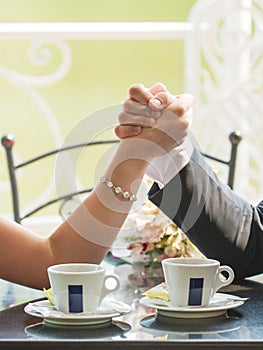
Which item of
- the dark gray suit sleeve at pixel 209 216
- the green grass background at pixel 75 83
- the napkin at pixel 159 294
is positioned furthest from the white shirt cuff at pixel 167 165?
the green grass background at pixel 75 83

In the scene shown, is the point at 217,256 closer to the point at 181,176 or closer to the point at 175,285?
the point at 181,176

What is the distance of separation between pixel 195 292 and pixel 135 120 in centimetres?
35

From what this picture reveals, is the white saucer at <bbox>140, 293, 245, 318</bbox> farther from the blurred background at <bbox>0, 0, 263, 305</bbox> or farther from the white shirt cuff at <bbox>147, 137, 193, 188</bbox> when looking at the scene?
the blurred background at <bbox>0, 0, 263, 305</bbox>

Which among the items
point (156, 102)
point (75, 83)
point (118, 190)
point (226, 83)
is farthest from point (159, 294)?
point (75, 83)

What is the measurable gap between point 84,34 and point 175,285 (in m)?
2.25

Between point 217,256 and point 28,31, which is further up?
point 28,31

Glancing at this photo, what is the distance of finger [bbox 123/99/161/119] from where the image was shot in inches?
58.2

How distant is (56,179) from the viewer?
4.81 ft

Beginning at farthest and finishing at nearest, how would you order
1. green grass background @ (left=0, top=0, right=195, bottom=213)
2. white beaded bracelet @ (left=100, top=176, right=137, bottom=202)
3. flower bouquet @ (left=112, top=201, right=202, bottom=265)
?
1. green grass background @ (left=0, top=0, right=195, bottom=213)
2. flower bouquet @ (left=112, top=201, right=202, bottom=265)
3. white beaded bracelet @ (left=100, top=176, right=137, bottom=202)

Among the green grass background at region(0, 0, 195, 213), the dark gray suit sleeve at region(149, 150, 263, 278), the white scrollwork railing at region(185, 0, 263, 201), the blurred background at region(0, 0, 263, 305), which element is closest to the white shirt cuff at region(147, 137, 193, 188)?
the dark gray suit sleeve at region(149, 150, 263, 278)

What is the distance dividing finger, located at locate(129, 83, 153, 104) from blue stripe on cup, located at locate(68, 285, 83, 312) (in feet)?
1.27

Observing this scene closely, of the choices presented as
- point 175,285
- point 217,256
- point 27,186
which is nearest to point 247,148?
point 27,186

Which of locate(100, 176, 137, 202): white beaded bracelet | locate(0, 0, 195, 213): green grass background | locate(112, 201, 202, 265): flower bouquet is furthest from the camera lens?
locate(0, 0, 195, 213): green grass background

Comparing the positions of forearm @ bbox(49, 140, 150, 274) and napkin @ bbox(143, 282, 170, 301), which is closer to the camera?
napkin @ bbox(143, 282, 170, 301)
